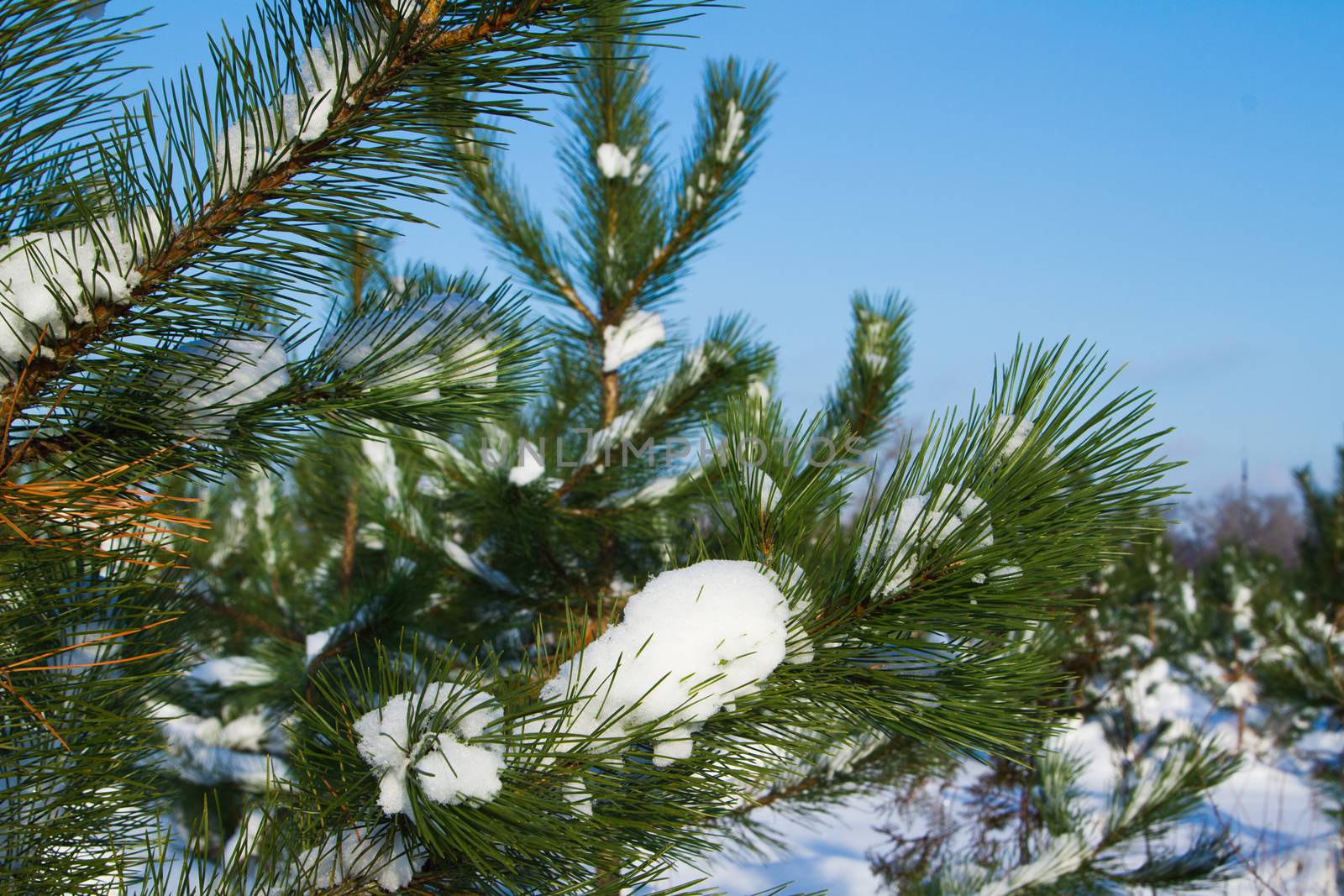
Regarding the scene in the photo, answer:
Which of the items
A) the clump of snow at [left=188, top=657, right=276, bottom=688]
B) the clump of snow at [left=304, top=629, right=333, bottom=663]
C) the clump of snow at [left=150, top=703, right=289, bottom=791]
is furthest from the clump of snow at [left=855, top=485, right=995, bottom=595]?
the clump of snow at [left=150, top=703, right=289, bottom=791]

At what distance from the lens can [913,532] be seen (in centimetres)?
94

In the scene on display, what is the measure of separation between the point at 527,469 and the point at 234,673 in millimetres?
2106

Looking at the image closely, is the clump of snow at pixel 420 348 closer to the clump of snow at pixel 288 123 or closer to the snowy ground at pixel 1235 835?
the clump of snow at pixel 288 123

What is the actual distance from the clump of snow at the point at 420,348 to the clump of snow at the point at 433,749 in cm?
45

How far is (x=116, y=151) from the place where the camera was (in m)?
0.91

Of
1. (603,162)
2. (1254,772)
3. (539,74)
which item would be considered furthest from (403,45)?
(1254,772)

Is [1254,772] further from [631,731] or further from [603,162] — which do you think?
[631,731]

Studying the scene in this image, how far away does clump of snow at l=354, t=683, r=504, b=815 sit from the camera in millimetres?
808

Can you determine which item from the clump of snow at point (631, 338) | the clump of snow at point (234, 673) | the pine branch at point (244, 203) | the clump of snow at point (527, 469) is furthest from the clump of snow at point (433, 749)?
the clump of snow at point (234, 673)

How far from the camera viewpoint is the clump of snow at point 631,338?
318 centimetres

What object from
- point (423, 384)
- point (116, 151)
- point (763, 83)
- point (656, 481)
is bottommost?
point (656, 481)

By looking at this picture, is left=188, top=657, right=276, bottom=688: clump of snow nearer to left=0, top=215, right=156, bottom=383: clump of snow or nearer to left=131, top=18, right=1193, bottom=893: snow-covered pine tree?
left=131, top=18, right=1193, bottom=893: snow-covered pine tree

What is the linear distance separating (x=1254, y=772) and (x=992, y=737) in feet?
46.7

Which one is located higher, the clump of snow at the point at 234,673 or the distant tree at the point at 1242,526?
the clump of snow at the point at 234,673
